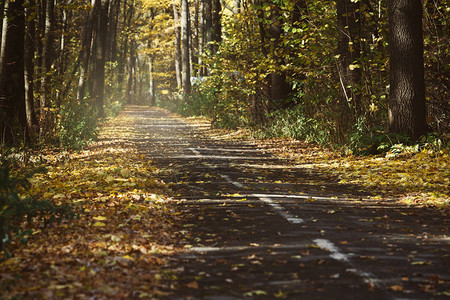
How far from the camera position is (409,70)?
1403 centimetres

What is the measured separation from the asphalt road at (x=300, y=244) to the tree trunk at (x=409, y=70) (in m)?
3.49

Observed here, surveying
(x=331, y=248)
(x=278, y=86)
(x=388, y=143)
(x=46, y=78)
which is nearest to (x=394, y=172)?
(x=388, y=143)

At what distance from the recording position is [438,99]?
15008 mm

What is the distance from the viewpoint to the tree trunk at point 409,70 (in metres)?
14.0

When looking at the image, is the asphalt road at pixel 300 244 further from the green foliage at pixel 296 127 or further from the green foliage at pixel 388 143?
the green foliage at pixel 296 127

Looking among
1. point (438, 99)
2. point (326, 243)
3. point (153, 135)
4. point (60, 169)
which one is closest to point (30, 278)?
point (326, 243)

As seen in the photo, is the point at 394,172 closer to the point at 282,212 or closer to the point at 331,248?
the point at 282,212

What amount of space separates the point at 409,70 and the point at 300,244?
8.96 metres

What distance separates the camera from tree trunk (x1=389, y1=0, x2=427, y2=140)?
45.9ft

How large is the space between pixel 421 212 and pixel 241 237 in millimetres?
3396

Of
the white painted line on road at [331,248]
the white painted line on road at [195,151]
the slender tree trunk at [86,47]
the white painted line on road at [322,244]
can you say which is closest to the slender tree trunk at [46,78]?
the white painted line on road at [195,151]

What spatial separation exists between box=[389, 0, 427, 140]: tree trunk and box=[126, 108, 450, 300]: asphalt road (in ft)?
11.4

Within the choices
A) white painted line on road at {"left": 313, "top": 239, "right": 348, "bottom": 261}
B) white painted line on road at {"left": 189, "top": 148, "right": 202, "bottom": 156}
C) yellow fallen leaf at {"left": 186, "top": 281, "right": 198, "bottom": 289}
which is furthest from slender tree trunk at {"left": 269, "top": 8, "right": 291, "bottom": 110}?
yellow fallen leaf at {"left": 186, "top": 281, "right": 198, "bottom": 289}

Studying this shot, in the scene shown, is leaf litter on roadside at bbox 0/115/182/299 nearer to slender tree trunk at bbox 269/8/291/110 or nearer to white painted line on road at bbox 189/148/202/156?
white painted line on road at bbox 189/148/202/156
